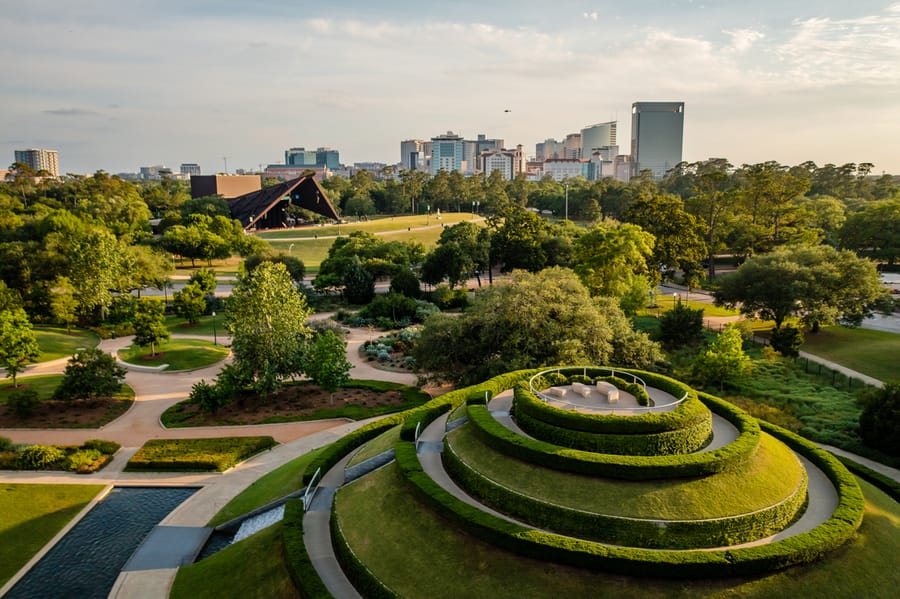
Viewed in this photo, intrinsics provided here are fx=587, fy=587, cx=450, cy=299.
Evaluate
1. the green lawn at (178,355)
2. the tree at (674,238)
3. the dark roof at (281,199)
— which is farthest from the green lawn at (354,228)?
the green lawn at (178,355)

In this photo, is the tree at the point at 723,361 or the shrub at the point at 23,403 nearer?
the shrub at the point at 23,403

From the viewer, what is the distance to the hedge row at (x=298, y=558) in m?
17.0

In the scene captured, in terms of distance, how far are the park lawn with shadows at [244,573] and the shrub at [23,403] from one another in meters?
20.9

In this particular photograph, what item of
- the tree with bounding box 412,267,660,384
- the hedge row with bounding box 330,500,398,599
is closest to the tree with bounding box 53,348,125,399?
the tree with bounding box 412,267,660,384

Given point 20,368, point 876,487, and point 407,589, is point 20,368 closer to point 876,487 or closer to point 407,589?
point 407,589

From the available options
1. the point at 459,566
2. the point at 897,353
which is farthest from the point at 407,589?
the point at 897,353

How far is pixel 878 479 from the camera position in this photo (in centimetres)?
2314

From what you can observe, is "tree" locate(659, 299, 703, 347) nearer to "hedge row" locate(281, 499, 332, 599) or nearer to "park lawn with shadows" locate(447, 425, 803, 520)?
"park lawn with shadows" locate(447, 425, 803, 520)

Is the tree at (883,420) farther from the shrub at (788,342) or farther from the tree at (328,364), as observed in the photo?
the tree at (328,364)

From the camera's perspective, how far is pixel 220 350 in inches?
1934

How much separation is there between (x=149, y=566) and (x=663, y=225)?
2375 inches

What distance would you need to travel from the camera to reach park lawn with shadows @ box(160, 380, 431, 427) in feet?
114

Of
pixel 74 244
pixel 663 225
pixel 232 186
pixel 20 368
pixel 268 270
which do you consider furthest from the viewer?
pixel 232 186

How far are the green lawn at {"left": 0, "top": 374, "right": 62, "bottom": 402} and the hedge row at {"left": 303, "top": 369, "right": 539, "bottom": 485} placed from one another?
77.5ft
